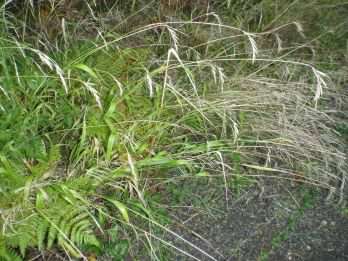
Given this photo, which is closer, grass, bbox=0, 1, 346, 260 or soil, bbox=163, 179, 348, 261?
grass, bbox=0, 1, 346, 260

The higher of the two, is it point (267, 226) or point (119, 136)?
point (119, 136)

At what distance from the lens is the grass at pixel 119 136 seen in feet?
5.11

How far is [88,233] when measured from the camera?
1522 mm

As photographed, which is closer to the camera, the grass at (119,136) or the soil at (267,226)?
the grass at (119,136)

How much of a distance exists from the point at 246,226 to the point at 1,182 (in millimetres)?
927

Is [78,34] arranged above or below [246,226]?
above

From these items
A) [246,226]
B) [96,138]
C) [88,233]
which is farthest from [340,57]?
[88,233]

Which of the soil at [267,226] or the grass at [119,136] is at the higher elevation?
the grass at [119,136]

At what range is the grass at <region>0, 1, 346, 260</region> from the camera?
1.56m

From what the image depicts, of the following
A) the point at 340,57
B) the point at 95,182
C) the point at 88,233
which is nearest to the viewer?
the point at 88,233

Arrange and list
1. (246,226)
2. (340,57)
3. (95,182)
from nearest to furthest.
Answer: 1. (95,182)
2. (246,226)
3. (340,57)

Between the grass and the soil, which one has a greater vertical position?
the grass

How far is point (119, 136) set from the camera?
1.81 metres

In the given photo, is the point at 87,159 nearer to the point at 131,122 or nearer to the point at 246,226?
the point at 131,122
